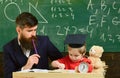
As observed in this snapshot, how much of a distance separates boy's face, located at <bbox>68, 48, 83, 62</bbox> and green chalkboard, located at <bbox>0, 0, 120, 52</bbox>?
1016 millimetres

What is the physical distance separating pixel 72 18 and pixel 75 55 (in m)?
1.09

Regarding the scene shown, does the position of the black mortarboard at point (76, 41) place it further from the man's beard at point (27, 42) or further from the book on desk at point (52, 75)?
the book on desk at point (52, 75)

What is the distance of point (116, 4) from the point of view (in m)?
3.70

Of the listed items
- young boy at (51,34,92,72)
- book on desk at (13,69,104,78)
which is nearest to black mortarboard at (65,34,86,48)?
young boy at (51,34,92,72)

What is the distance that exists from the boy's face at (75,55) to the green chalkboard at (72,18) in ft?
3.33

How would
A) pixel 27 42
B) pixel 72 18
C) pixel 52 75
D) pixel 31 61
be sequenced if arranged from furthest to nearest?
pixel 72 18 < pixel 27 42 < pixel 31 61 < pixel 52 75

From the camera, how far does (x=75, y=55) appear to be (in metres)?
2.71

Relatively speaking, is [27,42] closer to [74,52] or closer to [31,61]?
[31,61]

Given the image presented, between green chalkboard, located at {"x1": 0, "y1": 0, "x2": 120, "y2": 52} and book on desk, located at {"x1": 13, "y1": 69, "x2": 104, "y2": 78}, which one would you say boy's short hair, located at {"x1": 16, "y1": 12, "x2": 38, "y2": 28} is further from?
green chalkboard, located at {"x1": 0, "y1": 0, "x2": 120, "y2": 52}

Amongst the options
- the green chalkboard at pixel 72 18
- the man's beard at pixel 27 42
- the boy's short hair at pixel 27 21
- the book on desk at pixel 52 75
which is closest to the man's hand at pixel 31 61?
the man's beard at pixel 27 42

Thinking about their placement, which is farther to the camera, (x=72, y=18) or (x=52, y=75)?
(x=72, y=18)

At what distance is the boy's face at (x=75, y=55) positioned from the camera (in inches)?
106

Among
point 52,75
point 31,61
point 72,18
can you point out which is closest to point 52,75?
point 52,75

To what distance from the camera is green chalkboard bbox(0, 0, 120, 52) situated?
12.2 ft
